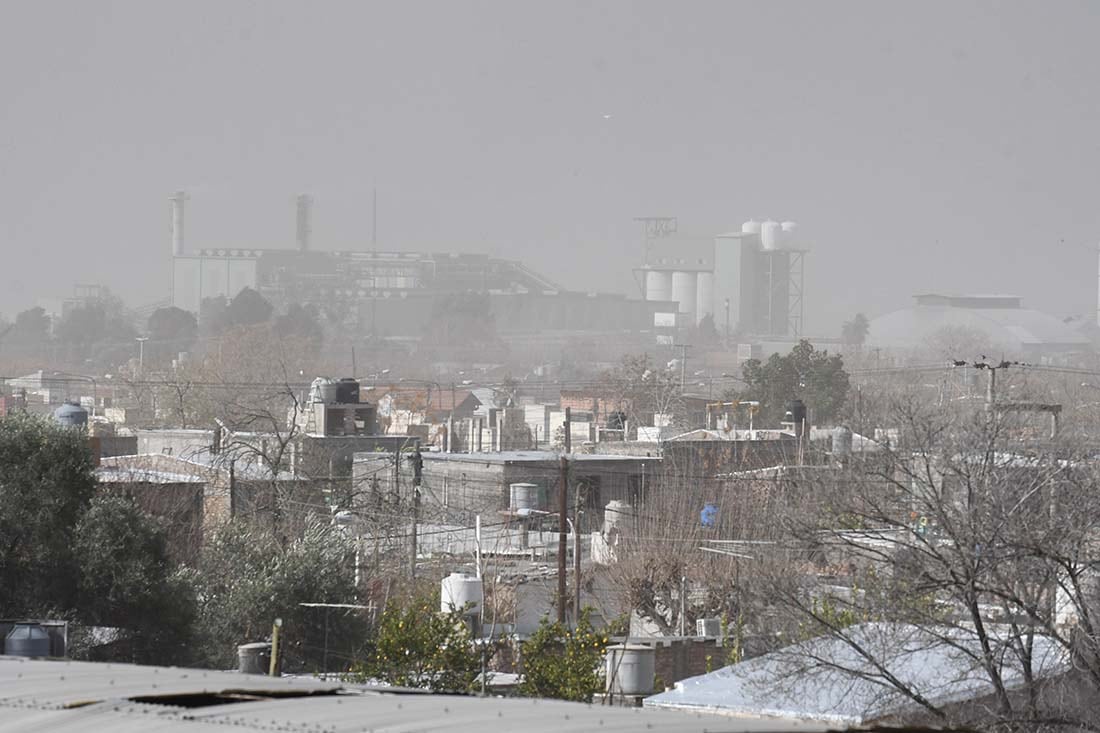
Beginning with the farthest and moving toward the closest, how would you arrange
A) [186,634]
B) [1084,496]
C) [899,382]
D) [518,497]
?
[899,382] < [518,497] < [186,634] < [1084,496]

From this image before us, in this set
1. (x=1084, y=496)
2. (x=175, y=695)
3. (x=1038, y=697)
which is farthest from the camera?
(x=1084, y=496)

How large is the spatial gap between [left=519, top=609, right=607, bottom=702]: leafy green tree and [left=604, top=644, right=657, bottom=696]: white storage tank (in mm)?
137

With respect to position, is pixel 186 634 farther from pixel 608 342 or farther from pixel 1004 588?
pixel 608 342

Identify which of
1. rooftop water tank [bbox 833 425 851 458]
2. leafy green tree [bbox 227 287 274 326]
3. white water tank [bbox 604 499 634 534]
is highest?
leafy green tree [bbox 227 287 274 326]

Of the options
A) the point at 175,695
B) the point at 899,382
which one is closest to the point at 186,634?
Answer: the point at 175,695

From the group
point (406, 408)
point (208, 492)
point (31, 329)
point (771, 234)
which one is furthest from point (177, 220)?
point (208, 492)

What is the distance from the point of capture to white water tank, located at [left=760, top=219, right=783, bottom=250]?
190875 mm

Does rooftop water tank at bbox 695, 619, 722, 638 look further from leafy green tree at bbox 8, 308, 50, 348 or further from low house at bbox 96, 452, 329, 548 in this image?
leafy green tree at bbox 8, 308, 50, 348

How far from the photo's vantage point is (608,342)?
576 ft

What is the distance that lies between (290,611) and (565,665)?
7.32 metres

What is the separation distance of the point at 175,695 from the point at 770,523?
2072 cm

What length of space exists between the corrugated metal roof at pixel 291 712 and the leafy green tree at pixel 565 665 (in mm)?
8018

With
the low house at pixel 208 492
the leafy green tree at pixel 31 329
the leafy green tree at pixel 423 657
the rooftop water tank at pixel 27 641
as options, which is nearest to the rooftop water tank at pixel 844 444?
the leafy green tree at pixel 423 657

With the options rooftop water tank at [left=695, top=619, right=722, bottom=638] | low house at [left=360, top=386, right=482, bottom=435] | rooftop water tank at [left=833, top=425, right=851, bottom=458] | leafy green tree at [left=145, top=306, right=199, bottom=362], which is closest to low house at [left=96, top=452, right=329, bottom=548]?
rooftop water tank at [left=695, top=619, right=722, bottom=638]
